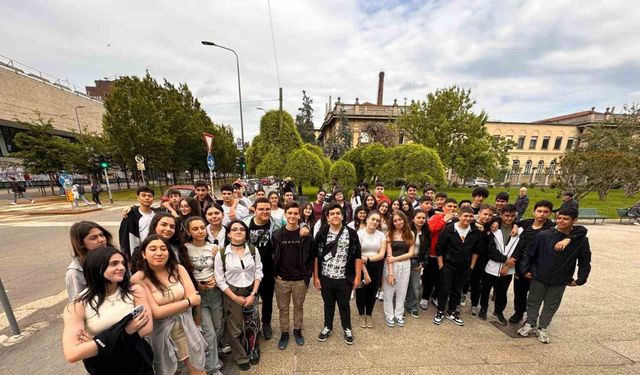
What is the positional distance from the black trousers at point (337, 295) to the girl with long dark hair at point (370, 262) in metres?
0.39

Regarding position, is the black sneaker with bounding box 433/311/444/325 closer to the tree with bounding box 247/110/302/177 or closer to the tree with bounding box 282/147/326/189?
the tree with bounding box 282/147/326/189

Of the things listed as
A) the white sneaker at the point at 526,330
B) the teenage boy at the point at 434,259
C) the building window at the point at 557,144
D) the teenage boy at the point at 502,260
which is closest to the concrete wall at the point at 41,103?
the teenage boy at the point at 434,259

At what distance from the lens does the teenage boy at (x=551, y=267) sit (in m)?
2.84

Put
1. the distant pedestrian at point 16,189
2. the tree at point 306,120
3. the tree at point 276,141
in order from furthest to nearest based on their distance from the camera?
the tree at point 306,120 < the distant pedestrian at point 16,189 < the tree at point 276,141

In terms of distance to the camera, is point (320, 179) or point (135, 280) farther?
point (320, 179)

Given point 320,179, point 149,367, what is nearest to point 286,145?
point 320,179

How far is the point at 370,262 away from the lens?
3361 mm

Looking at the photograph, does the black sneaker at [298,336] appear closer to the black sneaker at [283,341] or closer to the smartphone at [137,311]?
the black sneaker at [283,341]

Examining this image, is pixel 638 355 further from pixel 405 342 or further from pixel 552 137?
pixel 552 137

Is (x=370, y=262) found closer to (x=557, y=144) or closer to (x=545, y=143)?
(x=545, y=143)

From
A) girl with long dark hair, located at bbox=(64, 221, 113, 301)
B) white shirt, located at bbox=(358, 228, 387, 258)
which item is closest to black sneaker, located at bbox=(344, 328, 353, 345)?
white shirt, located at bbox=(358, 228, 387, 258)

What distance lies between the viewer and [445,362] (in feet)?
9.04

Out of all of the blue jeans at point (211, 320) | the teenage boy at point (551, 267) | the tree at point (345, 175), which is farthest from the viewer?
the tree at point (345, 175)

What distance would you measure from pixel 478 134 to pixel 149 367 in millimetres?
28476
